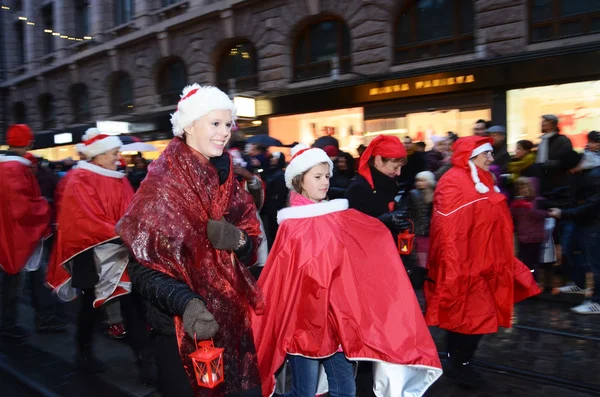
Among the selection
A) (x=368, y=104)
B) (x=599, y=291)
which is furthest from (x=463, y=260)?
(x=368, y=104)

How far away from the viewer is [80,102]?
80.9 ft

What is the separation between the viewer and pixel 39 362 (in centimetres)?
473

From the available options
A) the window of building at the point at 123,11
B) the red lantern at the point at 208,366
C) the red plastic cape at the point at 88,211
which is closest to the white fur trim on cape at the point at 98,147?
the red plastic cape at the point at 88,211

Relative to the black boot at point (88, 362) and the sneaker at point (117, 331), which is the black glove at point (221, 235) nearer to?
the black boot at point (88, 362)

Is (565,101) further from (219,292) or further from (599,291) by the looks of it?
(219,292)

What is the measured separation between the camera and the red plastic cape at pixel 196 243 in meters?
2.14

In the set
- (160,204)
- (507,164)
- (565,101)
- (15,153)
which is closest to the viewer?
(160,204)

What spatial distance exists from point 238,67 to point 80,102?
39.7ft

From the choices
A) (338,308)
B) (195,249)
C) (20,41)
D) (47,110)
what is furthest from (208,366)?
(20,41)

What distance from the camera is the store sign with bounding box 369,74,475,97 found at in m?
11.1

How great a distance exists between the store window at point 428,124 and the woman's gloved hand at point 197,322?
33.1 ft

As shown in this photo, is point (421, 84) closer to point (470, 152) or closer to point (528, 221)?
point (528, 221)

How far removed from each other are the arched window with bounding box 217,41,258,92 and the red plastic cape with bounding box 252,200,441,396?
13.6 metres

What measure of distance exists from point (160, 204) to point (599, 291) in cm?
548
